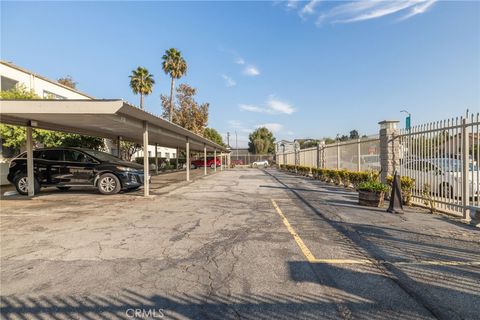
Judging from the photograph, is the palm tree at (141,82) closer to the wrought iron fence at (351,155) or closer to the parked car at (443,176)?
the wrought iron fence at (351,155)

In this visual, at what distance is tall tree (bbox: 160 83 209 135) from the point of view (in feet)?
139

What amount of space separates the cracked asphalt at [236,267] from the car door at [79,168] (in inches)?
146

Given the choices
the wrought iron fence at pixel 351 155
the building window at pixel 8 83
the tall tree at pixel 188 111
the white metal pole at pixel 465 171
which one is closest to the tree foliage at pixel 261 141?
the tall tree at pixel 188 111

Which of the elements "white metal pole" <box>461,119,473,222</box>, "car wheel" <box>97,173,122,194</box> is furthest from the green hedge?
"car wheel" <box>97,173,122,194</box>

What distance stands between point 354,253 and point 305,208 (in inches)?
155

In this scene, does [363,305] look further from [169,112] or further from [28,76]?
[169,112]

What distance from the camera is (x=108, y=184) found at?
11016mm

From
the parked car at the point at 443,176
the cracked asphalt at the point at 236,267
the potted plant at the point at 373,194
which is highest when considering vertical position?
the parked car at the point at 443,176

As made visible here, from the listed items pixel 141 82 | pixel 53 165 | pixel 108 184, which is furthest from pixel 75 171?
pixel 141 82

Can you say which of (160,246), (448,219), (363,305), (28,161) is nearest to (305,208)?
(448,219)

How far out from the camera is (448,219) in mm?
7012

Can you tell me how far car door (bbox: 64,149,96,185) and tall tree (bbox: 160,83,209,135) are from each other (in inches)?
1234

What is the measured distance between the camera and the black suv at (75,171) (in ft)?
36.0

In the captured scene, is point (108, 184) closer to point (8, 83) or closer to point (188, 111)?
point (8, 83)
